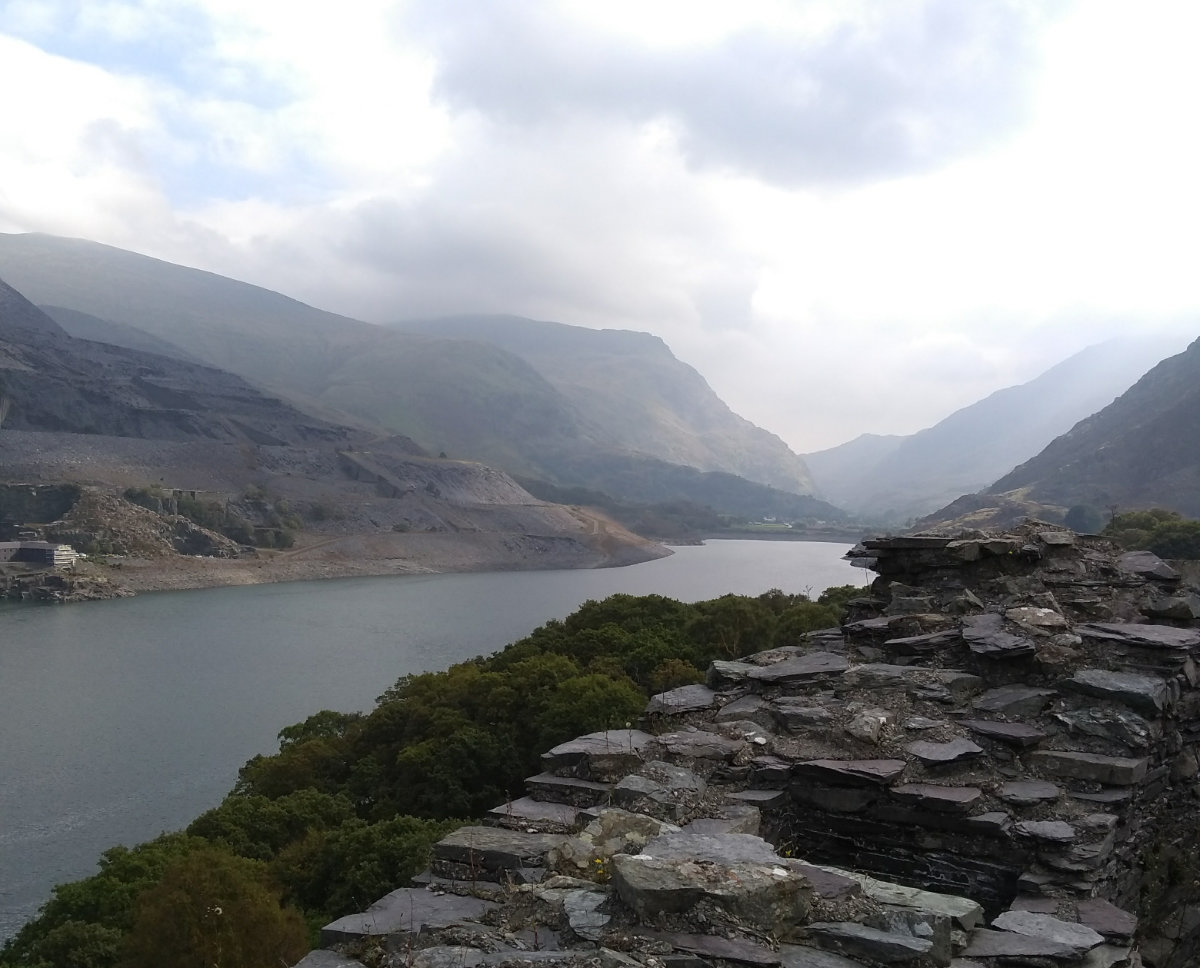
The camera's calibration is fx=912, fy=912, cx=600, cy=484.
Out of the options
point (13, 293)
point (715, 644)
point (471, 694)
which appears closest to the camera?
point (471, 694)

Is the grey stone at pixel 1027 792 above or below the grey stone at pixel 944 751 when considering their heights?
below

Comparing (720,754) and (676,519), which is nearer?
(720,754)

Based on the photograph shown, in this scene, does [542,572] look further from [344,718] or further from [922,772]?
[922,772]

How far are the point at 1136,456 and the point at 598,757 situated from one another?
441 feet

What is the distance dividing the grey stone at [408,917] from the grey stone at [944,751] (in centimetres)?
398

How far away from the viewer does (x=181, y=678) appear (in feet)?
147

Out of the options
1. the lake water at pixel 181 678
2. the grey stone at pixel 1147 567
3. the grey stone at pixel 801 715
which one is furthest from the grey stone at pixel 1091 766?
the lake water at pixel 181 678

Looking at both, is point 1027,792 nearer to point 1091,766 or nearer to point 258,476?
point 1091,766

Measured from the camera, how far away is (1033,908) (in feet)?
20.9

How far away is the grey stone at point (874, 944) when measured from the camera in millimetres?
4766

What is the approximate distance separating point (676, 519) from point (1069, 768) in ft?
575

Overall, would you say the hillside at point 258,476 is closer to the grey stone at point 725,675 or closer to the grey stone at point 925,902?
the grey stone at point 725,675

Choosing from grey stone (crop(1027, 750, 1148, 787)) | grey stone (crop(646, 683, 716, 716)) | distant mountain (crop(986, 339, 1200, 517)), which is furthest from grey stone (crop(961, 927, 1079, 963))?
distant mountain (crop(986, 339, 1200, 517))

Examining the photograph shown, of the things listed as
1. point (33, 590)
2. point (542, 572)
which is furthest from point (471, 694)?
point (542, 572)
